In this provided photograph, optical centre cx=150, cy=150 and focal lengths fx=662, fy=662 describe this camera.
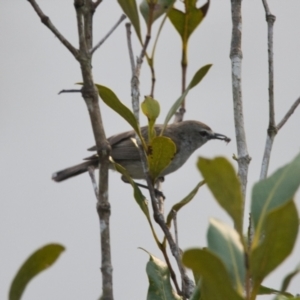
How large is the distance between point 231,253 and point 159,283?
881mm

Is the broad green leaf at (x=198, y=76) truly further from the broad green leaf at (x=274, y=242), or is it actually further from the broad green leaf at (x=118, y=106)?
the broad green leaf at (x=274, y=242)

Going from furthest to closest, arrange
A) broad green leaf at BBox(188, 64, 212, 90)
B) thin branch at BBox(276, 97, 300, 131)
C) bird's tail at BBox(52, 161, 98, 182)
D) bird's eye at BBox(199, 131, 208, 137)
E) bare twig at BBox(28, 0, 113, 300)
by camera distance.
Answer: bird's eye at BBox(199, 131, 208, 137), bird's tail at BBox(52, 161, 98, 182), thin branch at BBox(276, 97, 300, 131), broad green leaf at BBox(188, 64, 212, 90), bare twig at BBox(28, 0, 113, 300)

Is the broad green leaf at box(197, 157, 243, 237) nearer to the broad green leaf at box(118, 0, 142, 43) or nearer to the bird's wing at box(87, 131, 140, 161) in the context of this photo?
the broad green leaf at box(118, 0, 142, 43)

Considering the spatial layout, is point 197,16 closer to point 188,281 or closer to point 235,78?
point 235,78

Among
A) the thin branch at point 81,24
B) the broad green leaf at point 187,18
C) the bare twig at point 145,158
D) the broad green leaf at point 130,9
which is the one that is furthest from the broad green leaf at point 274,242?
the broad green leaf at point 187,18

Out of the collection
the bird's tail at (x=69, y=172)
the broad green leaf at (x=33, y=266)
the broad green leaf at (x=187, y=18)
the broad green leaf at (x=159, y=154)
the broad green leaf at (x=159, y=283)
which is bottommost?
the broad green leaf at (x=33, y=266)

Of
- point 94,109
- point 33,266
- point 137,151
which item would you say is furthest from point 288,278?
point 137,151

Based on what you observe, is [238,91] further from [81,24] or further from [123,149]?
[123,149]

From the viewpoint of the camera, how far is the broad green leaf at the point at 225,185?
1511 mm

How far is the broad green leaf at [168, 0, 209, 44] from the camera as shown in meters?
3.34

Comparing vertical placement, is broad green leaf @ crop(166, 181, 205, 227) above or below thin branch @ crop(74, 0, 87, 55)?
below

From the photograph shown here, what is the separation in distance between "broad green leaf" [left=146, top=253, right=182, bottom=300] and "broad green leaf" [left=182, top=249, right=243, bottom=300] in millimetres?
835

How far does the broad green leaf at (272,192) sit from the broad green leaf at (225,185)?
0.10 meters

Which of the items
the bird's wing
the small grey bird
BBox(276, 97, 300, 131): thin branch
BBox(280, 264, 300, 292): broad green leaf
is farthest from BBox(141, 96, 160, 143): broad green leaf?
the bird's wing
